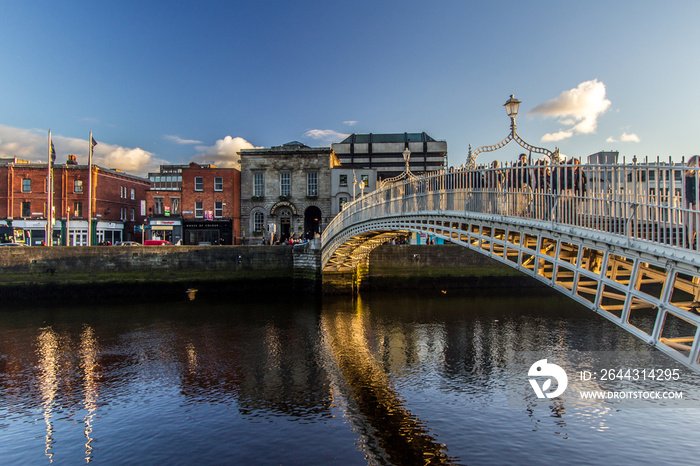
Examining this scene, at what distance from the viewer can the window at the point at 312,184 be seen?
4050cm

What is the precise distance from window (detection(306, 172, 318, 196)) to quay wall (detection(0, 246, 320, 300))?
12035mm

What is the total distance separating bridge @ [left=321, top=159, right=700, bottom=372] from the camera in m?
6.18

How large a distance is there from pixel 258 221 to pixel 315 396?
3109cm

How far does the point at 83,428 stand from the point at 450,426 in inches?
286

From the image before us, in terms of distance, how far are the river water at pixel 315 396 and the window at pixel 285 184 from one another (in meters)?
21.8

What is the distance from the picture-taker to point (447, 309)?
22219 mm

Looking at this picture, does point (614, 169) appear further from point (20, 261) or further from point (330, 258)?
point (20, 261)

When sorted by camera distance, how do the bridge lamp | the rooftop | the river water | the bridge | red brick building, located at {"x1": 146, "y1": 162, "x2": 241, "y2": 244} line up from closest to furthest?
the bridge, the river water, the bridge lamp, red brick building, located at {"x1": 146, "y1": 162, "x2": 241, "y2": 244}, the rooftop

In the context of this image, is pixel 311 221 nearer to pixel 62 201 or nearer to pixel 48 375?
pixel 62 201

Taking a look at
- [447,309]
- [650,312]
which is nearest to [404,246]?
[447,309]

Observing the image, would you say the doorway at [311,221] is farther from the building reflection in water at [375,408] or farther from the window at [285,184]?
the building reflection in water at [375,408]

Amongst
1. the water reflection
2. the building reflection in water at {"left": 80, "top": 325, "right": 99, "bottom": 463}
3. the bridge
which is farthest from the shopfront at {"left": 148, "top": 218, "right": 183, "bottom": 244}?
the bridge

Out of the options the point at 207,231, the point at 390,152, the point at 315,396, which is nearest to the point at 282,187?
the point at 207,231

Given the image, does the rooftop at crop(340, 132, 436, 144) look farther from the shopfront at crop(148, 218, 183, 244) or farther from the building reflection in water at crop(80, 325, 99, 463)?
the building reflection in water at crop(80, 325, 99, 463)
